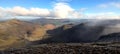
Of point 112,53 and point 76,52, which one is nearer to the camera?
point 112,53

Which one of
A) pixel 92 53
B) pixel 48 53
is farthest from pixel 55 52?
pixel 92 53

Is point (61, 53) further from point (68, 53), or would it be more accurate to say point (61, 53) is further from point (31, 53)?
point (31, 53)

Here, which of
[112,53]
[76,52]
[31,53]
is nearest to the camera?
[112,53]

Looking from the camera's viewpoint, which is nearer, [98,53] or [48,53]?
[98,53]

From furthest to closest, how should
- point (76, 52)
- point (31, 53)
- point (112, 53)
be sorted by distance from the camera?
point (31, 53) < point (76, 52) < point (112, 53)

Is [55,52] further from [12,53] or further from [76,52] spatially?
[12,53]

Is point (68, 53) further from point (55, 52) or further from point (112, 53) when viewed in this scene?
point (112, 53)

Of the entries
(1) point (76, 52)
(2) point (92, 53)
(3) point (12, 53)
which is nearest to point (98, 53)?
(2) point (92, 53)
